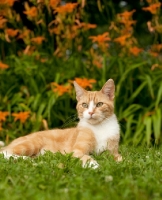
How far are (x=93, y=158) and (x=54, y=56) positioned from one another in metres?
3.73

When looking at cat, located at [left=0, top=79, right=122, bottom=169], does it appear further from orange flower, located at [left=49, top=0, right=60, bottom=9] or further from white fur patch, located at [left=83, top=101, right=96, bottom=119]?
orange flower, located at [left=49, top=0, right=60, bottom=9]

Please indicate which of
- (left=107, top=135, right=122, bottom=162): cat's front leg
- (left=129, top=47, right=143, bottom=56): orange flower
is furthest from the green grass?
(left=129, top=47, right=143, bottom=56): orange flower

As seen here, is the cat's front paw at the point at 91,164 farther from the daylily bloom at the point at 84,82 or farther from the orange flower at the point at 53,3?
the orange flower at the point at 53,3

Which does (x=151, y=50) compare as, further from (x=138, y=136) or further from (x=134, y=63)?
(x=138, y=136)

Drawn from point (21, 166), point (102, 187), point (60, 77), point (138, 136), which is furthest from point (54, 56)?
point (102, 187)

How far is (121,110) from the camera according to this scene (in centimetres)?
872

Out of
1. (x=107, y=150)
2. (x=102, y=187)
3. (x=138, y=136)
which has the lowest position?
(x=138, y=136)

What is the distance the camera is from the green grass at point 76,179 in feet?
14.0

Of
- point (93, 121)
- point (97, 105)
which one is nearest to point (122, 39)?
point (97, 105)

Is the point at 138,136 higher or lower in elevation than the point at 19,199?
lower

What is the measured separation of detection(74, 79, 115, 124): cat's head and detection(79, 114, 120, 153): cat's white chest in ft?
0.20

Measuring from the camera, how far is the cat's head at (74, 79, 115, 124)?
6398mm

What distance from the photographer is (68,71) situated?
910 centimetres

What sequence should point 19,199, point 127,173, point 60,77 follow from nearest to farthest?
1. point 19,199
2. point 127,173
3. point 60,77
